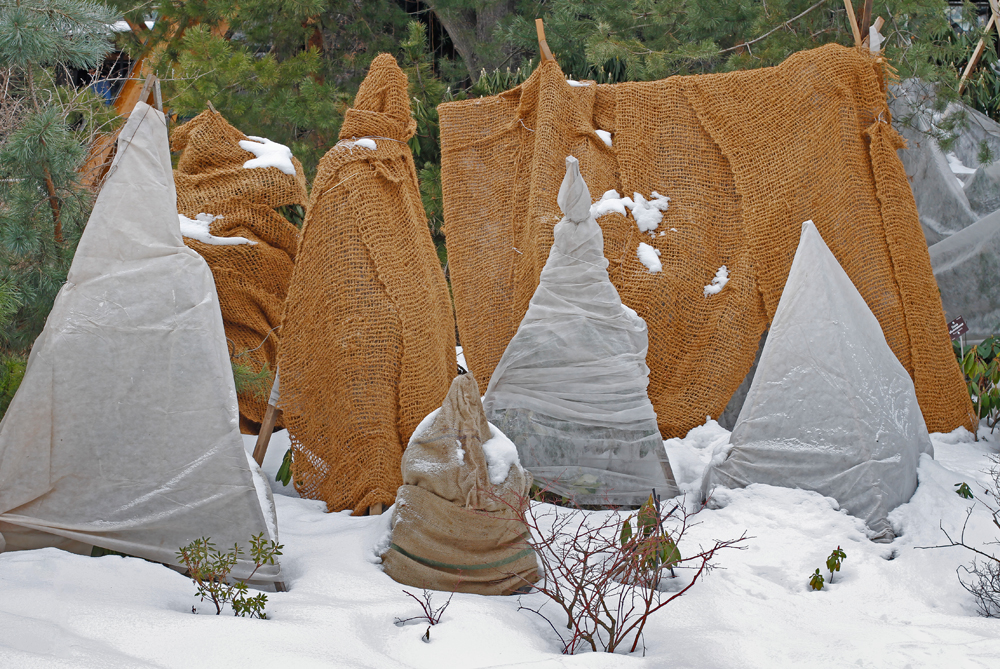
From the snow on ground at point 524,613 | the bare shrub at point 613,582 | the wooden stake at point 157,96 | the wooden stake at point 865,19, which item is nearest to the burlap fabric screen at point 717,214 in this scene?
the wooden stake at point 865,19

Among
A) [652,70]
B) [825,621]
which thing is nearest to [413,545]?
[825,621]

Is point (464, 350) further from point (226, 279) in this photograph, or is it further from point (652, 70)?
point (652, 70)

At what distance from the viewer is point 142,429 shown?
292 centimetres

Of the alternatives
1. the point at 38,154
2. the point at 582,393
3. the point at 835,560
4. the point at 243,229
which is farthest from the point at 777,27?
the point at 38,154

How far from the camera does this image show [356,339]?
3781 millimetres

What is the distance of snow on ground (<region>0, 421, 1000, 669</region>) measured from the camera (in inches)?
89.9

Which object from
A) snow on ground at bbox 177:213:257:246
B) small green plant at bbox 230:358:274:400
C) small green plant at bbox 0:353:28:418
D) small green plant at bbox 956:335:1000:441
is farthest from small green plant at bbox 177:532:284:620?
small green plant at bbox 956:335:1000:441

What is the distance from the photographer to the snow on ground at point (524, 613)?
2.28 m

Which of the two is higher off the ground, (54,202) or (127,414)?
(54,202)

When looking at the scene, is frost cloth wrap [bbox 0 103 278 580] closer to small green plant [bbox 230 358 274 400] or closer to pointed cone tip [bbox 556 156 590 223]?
small green plant [bbox 230 358 274 400]

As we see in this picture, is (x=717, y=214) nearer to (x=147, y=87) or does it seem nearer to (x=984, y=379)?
(x=984, y=379)

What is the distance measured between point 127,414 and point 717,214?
3258 mm

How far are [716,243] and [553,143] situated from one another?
3.48 ft

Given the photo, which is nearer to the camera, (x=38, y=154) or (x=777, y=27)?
(x=38, y=154)
